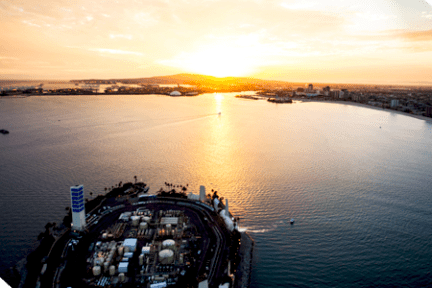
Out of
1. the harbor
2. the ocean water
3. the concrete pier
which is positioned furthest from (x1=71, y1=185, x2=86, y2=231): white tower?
the concrete pier

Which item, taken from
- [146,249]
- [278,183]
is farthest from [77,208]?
[278,183]

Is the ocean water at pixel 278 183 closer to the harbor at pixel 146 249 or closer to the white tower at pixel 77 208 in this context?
the harbor at pixel 146 249

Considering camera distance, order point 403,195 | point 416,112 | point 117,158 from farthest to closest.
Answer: point 416,112, point 117,158, point 403,195

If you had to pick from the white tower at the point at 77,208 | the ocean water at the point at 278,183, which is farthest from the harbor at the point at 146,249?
the ocean water at the point at 278,183

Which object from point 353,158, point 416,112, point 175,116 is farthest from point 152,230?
point 416,112

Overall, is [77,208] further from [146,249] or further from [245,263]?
[245,263]

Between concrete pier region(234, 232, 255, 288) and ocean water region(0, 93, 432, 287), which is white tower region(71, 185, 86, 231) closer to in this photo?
ocean water region(0, 93, 432, 287)

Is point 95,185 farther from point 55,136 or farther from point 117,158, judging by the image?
point 55,136

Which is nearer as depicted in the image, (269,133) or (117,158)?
(117,158)
